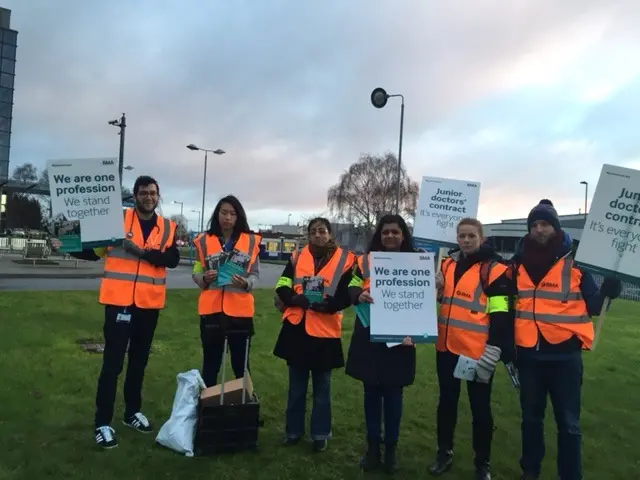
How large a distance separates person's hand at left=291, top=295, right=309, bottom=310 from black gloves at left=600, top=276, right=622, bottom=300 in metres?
2.33

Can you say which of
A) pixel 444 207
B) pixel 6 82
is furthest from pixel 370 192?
pixel 444 207

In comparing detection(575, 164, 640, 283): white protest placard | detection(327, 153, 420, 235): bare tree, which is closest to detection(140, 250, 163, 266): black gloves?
detection(575, 164, 640, 283): white protest placard

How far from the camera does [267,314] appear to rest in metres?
12.2

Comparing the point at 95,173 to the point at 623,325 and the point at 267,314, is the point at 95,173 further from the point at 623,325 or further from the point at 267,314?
the point at 623,325

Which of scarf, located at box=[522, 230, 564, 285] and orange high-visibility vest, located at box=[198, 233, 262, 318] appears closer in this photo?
scarf, located at box=[522, 230, 564, 285]

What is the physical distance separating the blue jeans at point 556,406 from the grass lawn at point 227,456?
1.50 feet

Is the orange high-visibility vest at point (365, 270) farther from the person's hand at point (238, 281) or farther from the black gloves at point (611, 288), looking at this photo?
the black gloves at point (611, 288)

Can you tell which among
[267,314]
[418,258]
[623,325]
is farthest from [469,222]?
[623,325]

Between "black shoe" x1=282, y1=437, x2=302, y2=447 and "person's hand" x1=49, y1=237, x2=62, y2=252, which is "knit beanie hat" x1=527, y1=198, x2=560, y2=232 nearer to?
"black shoe" x1=282, y1=437, x2=302, y2=447

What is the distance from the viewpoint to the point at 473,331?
4230 millimetres

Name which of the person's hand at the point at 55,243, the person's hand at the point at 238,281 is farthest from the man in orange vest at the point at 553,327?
the person's hand at the point at 55,243

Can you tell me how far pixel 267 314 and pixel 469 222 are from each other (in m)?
8.32

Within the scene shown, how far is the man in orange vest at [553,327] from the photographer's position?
13.1ft

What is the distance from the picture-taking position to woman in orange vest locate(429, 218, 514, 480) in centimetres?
407
